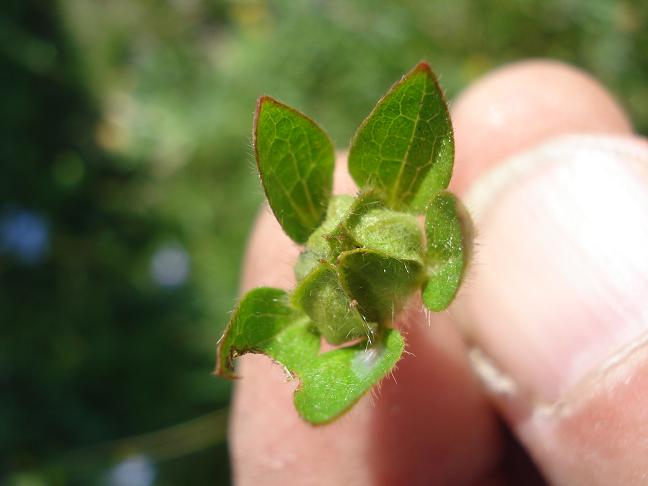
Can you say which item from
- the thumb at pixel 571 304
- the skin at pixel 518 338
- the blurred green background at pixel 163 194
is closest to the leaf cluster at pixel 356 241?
the skin at pixel 518 338

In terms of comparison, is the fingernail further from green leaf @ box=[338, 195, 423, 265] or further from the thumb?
green leaf @ box=[338, 195, 423, 265]

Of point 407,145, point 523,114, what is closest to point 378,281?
point 407,145

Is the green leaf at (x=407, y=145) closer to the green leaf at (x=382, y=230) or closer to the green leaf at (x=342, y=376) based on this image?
the green leaf at (x=382, y=230)

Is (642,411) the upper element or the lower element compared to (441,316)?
lower

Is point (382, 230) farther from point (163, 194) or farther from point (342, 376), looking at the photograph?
point (163, 194)

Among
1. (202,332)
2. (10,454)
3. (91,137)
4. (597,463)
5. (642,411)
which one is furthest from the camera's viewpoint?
(91,137)

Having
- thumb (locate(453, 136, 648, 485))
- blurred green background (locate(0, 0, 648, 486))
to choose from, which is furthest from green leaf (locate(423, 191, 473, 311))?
blurred green background (locate(0, 0, 648, 486))

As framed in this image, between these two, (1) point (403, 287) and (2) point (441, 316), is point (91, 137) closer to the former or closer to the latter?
(2) point (441, 316)

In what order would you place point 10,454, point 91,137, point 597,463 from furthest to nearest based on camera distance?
point 91,137 → point 10,454 → point 597,463

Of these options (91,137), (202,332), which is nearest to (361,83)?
(202,332)
